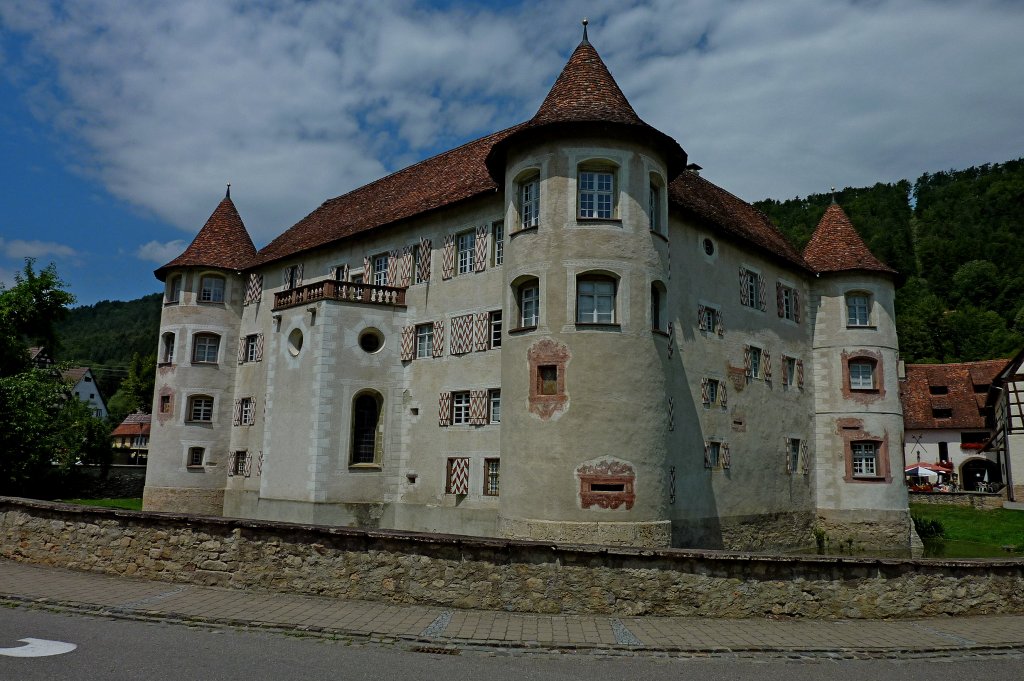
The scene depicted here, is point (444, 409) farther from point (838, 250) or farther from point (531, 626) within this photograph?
point (838, 250)

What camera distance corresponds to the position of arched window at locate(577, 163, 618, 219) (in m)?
20.3

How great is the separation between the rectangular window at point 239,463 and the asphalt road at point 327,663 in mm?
22416

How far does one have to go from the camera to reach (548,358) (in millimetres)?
19641

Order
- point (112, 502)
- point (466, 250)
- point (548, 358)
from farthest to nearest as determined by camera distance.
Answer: point (112, 502)
point (466, 250)
point (548, 358)

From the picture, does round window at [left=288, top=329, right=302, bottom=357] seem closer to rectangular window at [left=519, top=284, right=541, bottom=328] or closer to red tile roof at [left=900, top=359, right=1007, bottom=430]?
rectangular window at [left=519, top=284, right=541, bottom=328]

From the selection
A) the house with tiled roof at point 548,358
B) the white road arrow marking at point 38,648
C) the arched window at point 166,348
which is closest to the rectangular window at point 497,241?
the house with tiled roof at point 548,358

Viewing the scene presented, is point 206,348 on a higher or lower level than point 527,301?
higher

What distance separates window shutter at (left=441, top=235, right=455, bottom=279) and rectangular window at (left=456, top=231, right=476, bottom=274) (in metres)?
0.23

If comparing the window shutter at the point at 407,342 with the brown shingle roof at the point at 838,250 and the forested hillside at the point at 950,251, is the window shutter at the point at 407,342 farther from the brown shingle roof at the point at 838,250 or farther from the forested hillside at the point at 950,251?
the forested hillside at the point at 950,251

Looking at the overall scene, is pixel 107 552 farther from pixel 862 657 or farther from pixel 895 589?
pixel 895 589

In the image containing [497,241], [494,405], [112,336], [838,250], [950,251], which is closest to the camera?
[494,405]

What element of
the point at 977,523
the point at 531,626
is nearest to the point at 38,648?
the point at 531,626

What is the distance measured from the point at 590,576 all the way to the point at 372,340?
663 inches

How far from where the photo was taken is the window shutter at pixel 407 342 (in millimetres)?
26672
